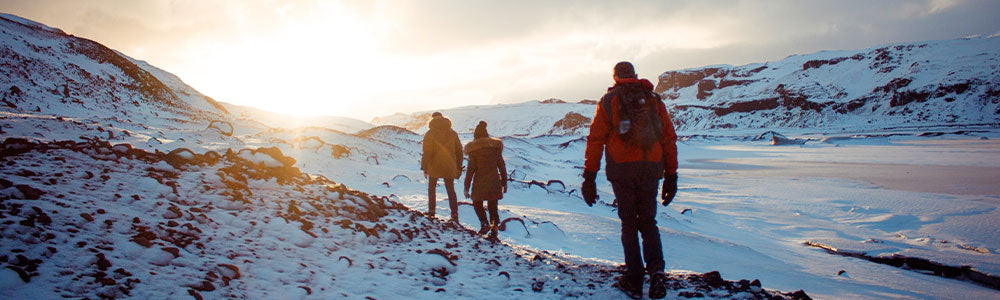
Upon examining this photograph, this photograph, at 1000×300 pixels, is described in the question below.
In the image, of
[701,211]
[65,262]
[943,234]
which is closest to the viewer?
[65,262]

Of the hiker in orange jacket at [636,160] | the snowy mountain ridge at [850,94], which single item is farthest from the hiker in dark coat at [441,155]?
the snowy mountain ridge at [850,94]

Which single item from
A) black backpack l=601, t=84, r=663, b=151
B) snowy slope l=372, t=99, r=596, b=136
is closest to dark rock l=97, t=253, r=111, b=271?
black backpack l=601, t=84, r=663, b=151

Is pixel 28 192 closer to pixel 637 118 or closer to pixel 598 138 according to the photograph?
pixel 598 138

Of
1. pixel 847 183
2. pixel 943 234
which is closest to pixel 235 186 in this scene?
pixel 943 234

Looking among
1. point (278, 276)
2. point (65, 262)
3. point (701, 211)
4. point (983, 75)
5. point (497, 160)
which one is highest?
point (983, 75)

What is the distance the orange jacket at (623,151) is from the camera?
304 centimetres

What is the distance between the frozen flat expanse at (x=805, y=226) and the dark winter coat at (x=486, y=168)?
2.28 ft

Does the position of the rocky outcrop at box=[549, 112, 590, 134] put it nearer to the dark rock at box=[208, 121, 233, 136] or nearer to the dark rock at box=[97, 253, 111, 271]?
the dark rock at box=[208, 121, 233, 136]

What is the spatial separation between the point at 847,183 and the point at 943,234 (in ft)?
28.4

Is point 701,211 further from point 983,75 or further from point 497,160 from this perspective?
point 983,75

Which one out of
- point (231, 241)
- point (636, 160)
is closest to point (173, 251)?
point (231, 241)

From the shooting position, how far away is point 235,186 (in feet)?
14.1

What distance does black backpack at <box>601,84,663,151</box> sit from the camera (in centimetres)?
300

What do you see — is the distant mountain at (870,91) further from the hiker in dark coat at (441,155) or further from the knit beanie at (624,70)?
the knit beanie at (624,70)
